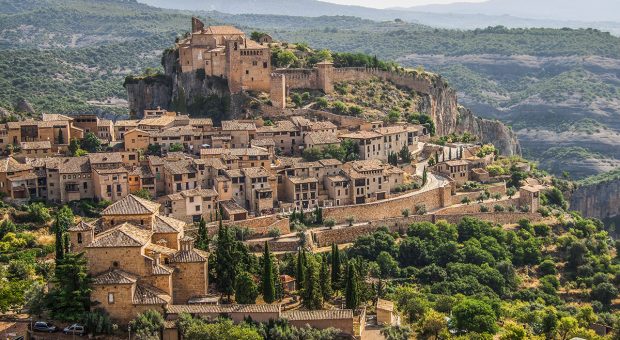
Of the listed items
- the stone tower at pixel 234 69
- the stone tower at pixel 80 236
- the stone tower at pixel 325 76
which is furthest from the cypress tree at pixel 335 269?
the stone tower at pixel 325 76

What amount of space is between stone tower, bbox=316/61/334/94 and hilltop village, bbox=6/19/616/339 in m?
4.97

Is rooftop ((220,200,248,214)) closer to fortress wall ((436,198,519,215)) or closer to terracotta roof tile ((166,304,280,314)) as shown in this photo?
fortress wall ((436,198,519,215))

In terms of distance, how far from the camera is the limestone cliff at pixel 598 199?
123188mm

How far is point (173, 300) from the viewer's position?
47344mm

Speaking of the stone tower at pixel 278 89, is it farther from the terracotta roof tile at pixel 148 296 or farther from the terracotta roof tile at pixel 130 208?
the terracotta roof tile at pixel 148 296

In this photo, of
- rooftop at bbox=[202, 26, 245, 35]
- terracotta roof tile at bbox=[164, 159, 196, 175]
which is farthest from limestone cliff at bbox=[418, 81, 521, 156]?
terracotta roof tile at bbox=[164, 159, 196, 175]

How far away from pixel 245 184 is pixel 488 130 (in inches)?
2381

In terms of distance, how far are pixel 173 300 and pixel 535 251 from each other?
3638 centimetres

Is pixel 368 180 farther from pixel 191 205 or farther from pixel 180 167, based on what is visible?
pixel 191 205

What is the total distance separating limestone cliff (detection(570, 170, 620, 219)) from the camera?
123 m

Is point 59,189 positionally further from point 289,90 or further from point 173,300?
point 289,90

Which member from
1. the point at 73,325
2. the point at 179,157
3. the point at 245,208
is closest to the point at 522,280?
the point at 245,208

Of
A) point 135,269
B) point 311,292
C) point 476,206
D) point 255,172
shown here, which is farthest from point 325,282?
point 476,206

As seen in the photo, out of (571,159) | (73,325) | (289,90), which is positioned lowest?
(571,159)
